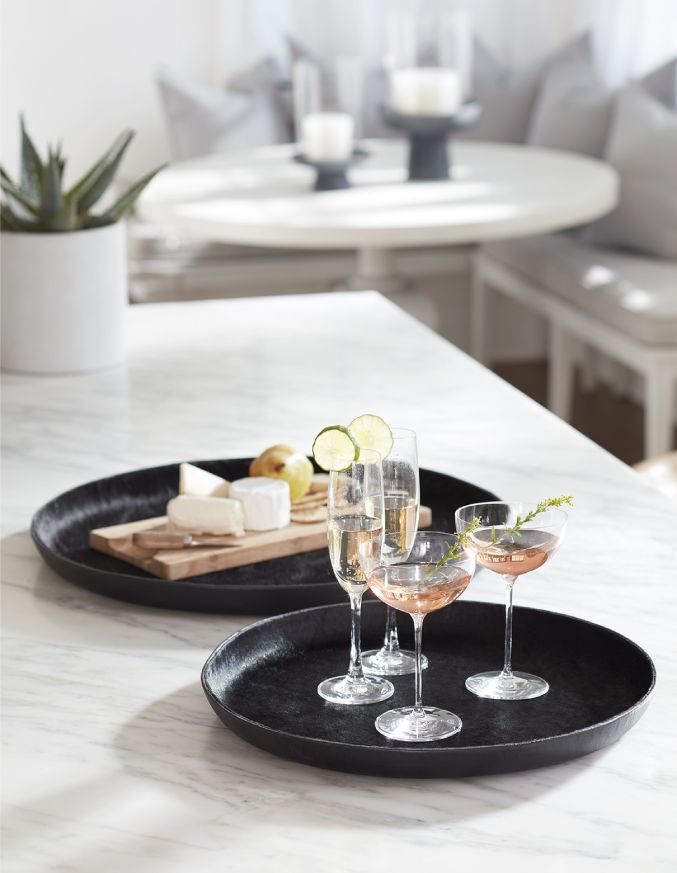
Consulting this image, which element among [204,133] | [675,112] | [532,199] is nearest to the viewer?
[532,199]

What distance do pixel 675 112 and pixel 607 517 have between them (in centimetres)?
319

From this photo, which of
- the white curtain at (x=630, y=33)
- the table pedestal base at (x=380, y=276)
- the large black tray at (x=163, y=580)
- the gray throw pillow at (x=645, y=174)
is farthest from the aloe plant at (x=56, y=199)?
the white curtain at (x=630, y=33)

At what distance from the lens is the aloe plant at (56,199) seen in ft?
5.86

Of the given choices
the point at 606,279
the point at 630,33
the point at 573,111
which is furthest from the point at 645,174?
the point at 630,33

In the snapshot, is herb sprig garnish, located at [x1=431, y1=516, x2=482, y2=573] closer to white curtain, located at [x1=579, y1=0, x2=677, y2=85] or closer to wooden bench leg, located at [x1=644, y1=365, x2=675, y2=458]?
wooden bench leg, located at [x1=644, y1=365, x2=675, y2=458]

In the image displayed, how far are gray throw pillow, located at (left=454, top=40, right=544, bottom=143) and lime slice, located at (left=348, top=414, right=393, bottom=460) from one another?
3.90m

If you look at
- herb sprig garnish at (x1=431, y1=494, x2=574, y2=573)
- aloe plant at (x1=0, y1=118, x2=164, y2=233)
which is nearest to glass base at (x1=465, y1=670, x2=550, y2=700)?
herb sprig garnish at (x1=431, y1=494, x2=574, y2=573)

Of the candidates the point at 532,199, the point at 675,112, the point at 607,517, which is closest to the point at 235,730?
the point at 607,517

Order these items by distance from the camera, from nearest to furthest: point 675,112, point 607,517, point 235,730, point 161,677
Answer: point 235,730 → point 161,677 → point 607,517 → point 675,112

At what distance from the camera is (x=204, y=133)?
4.52m

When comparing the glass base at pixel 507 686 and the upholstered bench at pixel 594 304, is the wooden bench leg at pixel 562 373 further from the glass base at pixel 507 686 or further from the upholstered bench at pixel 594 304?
the glass base at pixel 507 686

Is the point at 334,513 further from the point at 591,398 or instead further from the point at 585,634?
the point at 591,398

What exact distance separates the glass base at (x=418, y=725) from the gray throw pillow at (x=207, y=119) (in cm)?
381

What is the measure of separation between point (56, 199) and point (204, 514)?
748 millimetres
